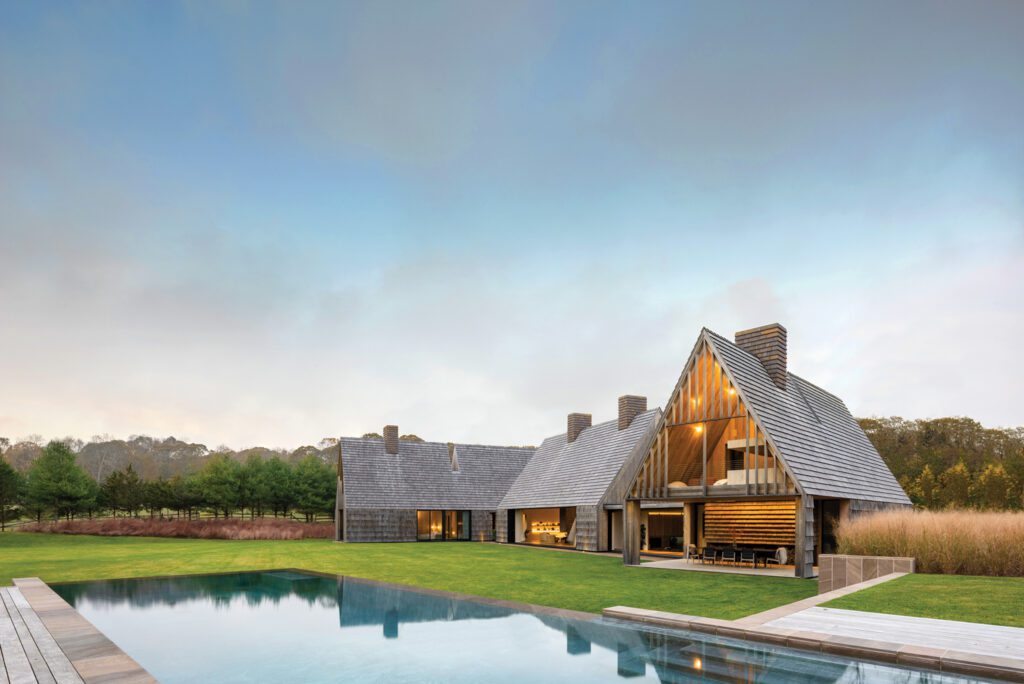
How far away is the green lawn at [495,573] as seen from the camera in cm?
1305

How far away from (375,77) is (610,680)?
18200 millimetres

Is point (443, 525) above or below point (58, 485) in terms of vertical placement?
below

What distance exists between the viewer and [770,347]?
22.3 meters

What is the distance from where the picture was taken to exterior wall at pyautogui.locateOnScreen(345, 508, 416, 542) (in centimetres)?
3669

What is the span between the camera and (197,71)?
19.8 meters

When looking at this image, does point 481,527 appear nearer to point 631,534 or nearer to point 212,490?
point 631,534

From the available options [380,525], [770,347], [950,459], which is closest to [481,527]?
[380,525]

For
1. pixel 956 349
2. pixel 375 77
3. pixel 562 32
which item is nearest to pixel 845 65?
pixel 562 32

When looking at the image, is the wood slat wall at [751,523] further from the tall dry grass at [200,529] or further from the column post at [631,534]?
the tall dry grass at [200,529]

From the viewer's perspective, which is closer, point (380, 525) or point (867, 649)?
point (867, 649)

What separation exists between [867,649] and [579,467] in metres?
26.0

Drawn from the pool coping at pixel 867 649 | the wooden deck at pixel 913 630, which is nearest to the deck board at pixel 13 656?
the pool coping at pixel 867 649

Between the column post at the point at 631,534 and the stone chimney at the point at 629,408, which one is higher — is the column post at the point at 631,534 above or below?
below

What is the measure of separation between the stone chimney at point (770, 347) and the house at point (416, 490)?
22152mm
